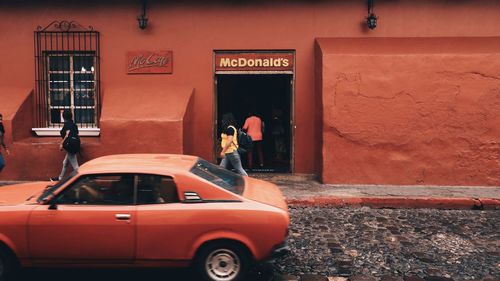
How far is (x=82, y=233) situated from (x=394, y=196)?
Result: 6042 millimetres

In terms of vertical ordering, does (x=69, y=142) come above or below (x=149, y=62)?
below

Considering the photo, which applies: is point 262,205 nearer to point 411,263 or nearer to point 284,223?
point 284,223

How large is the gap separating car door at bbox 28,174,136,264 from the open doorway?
25.9ft

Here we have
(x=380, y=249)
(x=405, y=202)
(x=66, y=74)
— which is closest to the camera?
(x=380, y=249)

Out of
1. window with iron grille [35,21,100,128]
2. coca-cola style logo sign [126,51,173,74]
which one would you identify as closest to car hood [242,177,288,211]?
coca-cola style logo sign [126,51,173,74]

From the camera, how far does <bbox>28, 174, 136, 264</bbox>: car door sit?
16.5 ft

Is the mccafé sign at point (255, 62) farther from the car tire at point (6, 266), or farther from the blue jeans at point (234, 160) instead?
the car tire at point (6, 266)

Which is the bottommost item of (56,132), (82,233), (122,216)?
(82,233)

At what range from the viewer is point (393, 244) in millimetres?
6766

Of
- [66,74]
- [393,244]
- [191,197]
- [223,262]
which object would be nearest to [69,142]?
[66,74]

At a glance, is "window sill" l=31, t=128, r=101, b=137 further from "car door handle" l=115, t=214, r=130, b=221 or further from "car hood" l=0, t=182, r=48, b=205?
"car door handle" l=115, t=214, r=130, b=221

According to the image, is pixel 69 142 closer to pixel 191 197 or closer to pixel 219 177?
pixel 219 177

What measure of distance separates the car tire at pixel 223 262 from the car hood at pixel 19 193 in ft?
6.60

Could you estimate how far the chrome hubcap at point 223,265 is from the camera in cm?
509
